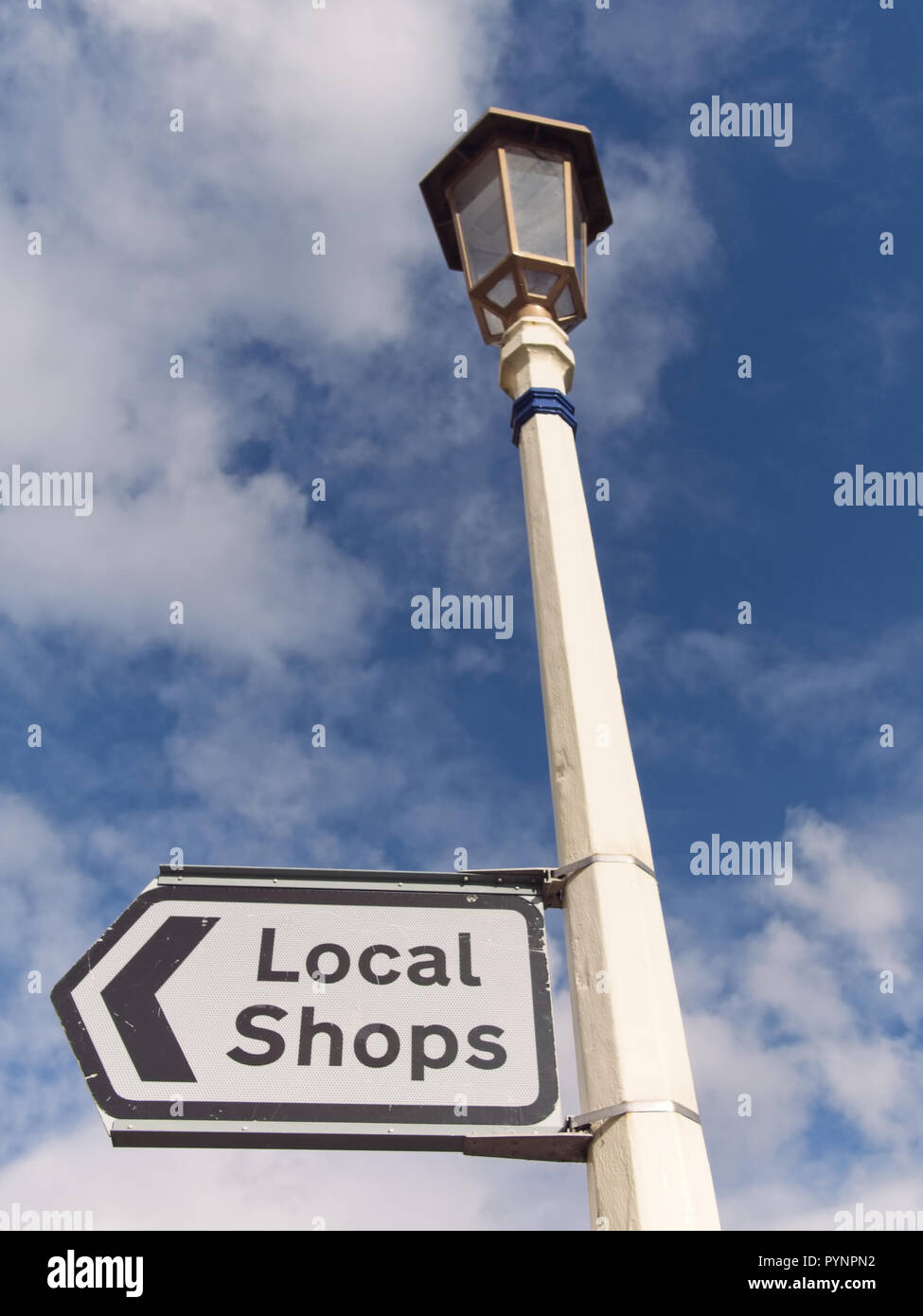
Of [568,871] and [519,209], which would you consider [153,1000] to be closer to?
[568,871]

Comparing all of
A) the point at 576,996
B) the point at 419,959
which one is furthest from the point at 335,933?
the point at 576,996

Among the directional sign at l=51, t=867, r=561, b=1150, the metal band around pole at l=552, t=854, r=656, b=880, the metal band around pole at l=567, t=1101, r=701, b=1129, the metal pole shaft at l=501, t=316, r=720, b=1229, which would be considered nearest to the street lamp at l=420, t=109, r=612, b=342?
the metal pole shaft at l=501, t=316, r=720, b=1229

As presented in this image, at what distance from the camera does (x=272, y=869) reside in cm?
276

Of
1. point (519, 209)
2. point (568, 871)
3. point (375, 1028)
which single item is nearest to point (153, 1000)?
point (375, 1028)

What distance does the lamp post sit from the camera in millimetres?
2191

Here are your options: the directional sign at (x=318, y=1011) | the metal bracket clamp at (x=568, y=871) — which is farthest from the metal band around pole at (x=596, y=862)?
the directional sign at (x=318, y=1011)

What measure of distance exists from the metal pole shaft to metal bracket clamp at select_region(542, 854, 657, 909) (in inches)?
0.4

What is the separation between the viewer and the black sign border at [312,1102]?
232 cm

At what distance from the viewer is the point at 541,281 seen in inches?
147

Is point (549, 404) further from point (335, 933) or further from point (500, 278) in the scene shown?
point (335, 933)

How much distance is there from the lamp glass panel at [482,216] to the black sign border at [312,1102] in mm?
2477

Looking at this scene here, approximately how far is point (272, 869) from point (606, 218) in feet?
10.2

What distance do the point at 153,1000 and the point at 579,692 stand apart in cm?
143
